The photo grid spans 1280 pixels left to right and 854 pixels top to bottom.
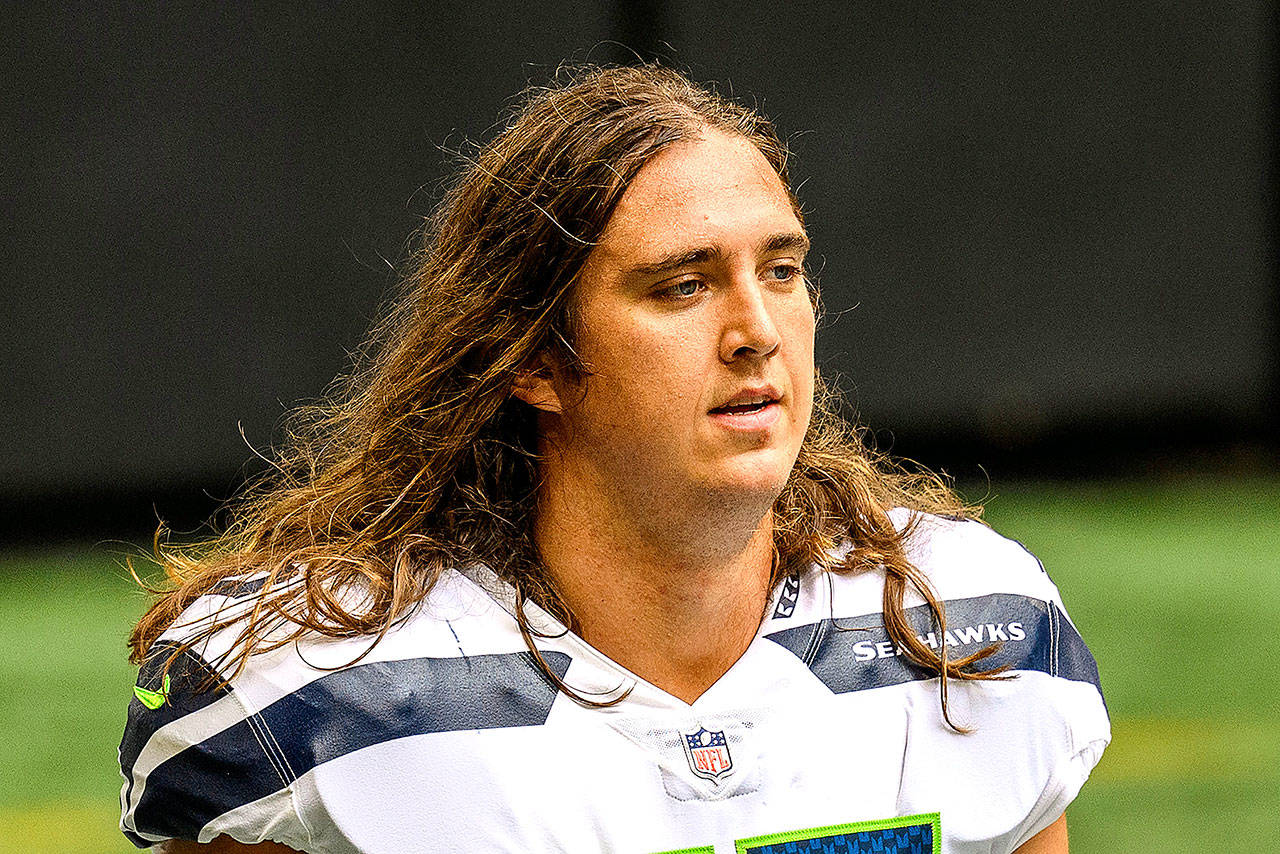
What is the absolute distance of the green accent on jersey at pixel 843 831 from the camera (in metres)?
2.17

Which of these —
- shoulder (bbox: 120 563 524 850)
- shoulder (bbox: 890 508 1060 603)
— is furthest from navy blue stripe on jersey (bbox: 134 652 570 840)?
shoulder (bbox: 890 508 1060 603)

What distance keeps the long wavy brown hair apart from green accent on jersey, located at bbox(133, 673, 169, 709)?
67 millimetres

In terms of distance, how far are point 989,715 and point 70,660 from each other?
3579 mm

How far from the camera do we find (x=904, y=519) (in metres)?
2.61

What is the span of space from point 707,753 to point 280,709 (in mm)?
573

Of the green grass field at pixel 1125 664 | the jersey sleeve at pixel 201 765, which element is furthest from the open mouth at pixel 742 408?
the green grass field at pixel 1125 664

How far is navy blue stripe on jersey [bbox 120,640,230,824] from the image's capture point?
213 cm

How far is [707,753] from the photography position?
2201 mm

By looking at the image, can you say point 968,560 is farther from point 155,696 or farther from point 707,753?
point 155,696

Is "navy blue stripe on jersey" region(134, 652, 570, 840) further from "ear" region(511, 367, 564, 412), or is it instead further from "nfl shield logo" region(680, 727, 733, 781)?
"ear" region(511, 367, 564, 412)

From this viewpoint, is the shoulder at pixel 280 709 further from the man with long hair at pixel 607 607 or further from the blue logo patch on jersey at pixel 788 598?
the blue logo patch on jersey at pixel 788 598

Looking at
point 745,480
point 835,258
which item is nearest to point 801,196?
point 835,258

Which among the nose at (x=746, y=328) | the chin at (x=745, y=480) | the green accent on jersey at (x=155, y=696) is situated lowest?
the green accent on jersey at (x=155, y=696)

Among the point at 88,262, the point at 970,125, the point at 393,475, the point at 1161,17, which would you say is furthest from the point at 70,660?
the point at 1161,17
